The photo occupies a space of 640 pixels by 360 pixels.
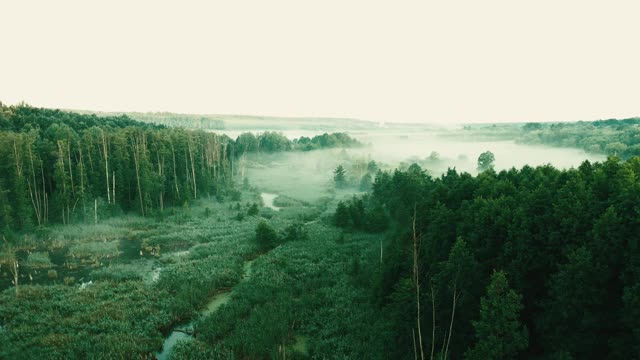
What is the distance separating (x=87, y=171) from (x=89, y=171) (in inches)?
13.8

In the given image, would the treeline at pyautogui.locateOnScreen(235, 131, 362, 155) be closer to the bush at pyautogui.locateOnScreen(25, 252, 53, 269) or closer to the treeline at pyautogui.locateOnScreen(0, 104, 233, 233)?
the treeline at pyautogui.locateOnScreen(0, 104, 233, 233)

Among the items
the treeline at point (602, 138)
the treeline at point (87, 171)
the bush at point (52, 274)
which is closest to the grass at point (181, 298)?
the bush at point (52, 274)

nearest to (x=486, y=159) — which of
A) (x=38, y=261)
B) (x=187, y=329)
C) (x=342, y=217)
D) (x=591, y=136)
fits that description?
(x=591, y=136)

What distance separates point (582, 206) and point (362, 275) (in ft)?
65.0

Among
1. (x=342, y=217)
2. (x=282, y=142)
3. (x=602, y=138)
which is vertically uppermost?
(x=602, y=138)

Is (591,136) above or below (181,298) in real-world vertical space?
above

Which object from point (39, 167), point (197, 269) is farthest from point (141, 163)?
point (197, 269)

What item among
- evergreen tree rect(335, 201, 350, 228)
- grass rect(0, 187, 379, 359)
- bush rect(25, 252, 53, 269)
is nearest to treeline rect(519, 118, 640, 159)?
evergreen tree rect(335, 201, 350, 228)

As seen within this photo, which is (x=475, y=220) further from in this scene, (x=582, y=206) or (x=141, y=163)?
(x=141, y=163)

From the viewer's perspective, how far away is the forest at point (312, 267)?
15.5 metres

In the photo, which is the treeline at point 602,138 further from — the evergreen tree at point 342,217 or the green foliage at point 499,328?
the green foliage at point 499,328

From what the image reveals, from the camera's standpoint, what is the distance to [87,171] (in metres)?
59.4

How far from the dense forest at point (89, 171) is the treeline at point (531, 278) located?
50331mm

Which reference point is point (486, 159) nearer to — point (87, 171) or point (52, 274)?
point (87, 171)
